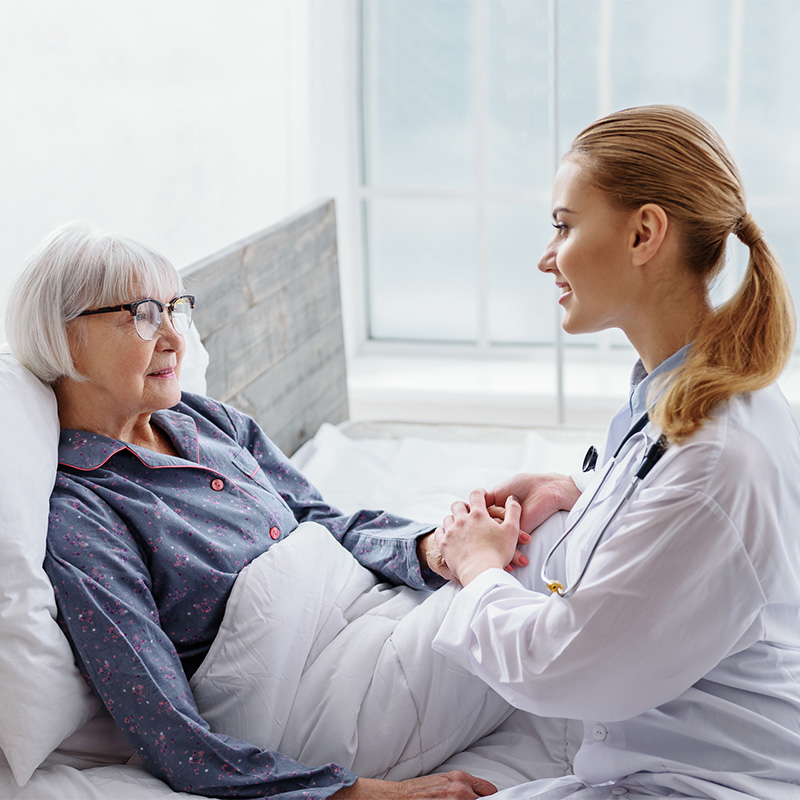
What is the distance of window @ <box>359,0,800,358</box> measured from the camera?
11.3 feet

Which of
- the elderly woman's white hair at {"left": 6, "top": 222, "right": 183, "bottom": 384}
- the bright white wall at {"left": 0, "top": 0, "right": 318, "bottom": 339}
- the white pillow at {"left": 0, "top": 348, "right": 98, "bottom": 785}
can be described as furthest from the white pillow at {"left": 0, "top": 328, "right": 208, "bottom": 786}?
the bright white wall at {"left": 0, "top": 0, "right": 318, "bottom": 339}

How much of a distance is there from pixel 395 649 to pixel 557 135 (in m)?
2.14

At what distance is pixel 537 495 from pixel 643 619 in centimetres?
53

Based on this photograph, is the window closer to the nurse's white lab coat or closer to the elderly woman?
the elderly woman

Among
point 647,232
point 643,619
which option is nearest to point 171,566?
point 643,619

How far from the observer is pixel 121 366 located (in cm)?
138

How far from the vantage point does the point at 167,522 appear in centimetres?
135

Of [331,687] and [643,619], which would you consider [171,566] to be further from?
[643,619]

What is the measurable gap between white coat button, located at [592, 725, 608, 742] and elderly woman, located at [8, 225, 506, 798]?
0.19m

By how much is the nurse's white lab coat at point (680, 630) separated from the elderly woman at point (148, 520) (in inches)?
9.1

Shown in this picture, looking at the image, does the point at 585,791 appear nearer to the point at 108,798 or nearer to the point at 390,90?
the point at 108,798

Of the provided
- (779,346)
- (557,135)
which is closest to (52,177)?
(779,346)

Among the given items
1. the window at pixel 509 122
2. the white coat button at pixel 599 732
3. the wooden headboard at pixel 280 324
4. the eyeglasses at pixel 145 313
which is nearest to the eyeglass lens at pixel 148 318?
the eyeglasses at pixel 145 313

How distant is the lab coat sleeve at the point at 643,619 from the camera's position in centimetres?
100
